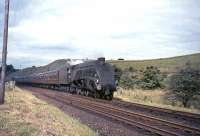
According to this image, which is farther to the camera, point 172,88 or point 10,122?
point 172,88

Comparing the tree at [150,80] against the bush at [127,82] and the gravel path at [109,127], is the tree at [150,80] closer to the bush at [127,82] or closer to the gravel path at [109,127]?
the bush at [127,82]

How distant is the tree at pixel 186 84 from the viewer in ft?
116

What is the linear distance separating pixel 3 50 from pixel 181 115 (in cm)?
1152

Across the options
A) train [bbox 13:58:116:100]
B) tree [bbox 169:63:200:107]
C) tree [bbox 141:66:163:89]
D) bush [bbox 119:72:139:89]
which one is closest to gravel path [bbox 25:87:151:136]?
train [bbox 13:58:116:100]

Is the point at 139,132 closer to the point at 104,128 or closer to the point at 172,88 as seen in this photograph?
the point at 104,128

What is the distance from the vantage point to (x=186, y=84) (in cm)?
3622

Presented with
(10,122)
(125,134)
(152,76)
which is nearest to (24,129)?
(10,122)

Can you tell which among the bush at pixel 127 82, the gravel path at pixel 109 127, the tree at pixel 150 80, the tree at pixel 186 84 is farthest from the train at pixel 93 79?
the bush at pixel 127 82

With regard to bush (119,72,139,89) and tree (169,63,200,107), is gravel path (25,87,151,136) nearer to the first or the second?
tree (169,63,200,107)

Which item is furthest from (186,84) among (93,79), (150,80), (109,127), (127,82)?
(127,82)

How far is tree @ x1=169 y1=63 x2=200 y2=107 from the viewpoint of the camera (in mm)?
35438

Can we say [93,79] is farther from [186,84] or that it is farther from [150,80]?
[150,80]

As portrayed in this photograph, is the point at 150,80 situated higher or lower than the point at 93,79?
higher

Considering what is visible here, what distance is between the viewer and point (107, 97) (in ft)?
115
